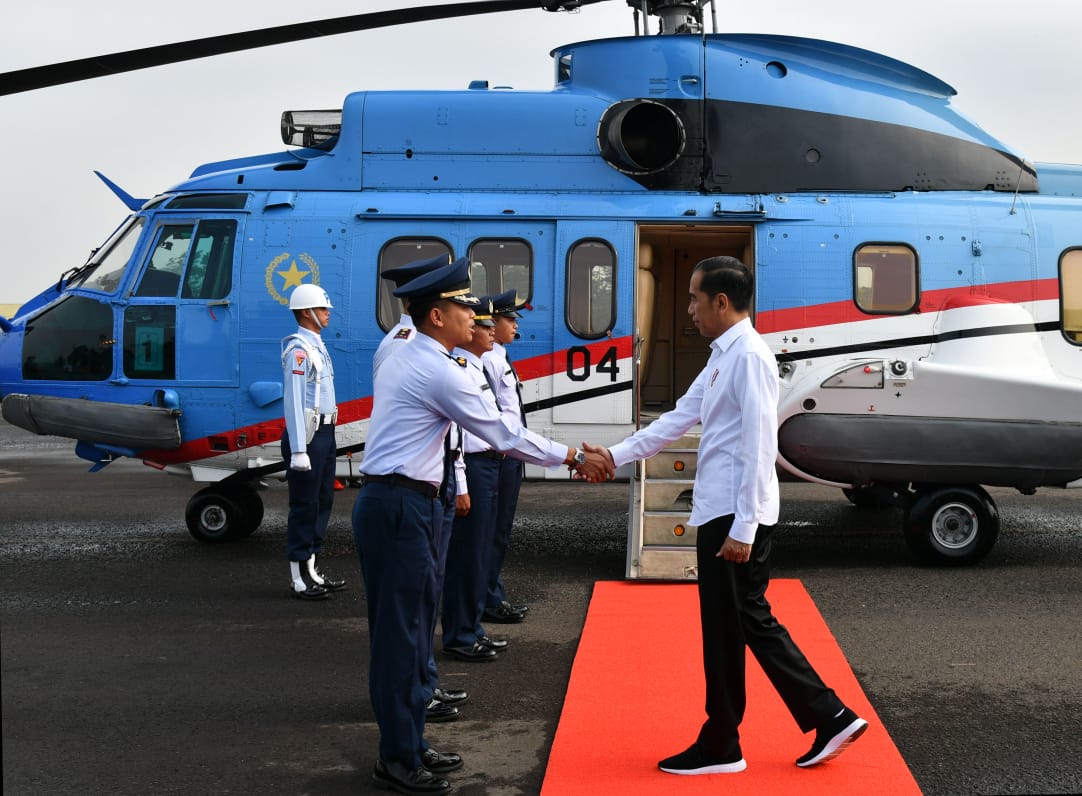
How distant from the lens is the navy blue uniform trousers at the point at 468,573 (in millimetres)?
6316

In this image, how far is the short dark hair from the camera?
14.8 feet

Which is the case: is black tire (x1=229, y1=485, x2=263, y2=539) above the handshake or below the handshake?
below

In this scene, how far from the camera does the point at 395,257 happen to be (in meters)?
9.22

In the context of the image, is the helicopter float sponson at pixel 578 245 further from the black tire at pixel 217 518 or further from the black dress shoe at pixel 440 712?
the black dress shoe at pixel 440 712

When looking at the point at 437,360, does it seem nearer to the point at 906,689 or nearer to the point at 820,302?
the point at 906,689

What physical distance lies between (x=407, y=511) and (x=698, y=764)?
149 cm

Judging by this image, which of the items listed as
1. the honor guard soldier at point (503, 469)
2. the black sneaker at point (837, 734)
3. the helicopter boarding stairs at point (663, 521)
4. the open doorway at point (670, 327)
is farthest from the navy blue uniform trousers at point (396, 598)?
the open doorway at point (670, 327)

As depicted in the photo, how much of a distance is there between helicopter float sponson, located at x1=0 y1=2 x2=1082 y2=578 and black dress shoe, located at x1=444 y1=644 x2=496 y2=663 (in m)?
2.74

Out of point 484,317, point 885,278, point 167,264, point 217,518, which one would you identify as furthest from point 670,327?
point 484,317

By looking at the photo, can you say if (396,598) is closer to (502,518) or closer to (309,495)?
(502,518)

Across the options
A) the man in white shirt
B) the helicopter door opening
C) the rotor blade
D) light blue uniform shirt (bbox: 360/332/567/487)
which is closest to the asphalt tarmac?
the man in white shirt

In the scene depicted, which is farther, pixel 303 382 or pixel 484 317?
pixel 303 382

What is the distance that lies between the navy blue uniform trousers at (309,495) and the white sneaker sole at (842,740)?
4.16 meters

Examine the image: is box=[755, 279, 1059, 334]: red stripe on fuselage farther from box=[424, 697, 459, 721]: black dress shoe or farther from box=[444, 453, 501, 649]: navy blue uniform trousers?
box=[424, 697, 459, 721]: black dress shoe
